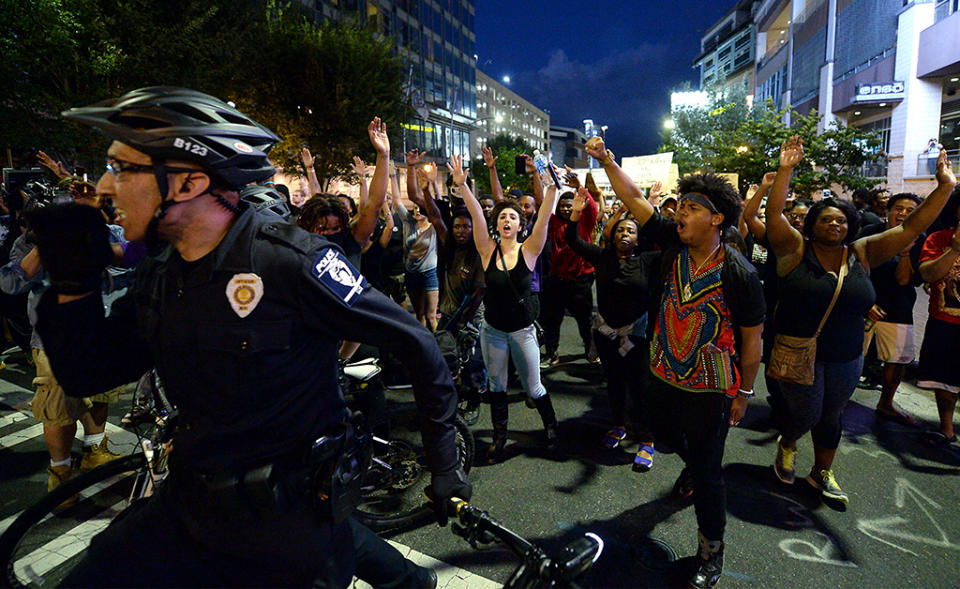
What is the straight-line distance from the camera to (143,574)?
1.47 m

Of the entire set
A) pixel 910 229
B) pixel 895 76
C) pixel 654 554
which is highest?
pixel 895 76

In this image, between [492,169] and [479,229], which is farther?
[492,169]

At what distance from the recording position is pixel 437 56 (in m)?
55.5

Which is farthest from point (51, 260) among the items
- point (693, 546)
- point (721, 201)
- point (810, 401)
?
point (810, 401)

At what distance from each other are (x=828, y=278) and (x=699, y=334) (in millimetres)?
1228

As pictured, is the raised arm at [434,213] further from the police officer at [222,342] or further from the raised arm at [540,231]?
the police officer at [222,342]

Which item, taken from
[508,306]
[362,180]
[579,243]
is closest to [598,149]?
[508,306]

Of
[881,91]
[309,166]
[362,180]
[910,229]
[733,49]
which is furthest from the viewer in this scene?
[733,49]

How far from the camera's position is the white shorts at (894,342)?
4871 millimetres

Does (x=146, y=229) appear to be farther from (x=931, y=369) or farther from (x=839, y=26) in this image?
(x=839, y=26)

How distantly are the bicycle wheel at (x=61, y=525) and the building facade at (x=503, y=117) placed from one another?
6248 centimetres

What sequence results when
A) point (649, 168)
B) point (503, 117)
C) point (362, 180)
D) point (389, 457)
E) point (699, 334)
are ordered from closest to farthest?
point (699, 334), point (389, 457), point (362, 180), point (649, 168), point (503, 117)

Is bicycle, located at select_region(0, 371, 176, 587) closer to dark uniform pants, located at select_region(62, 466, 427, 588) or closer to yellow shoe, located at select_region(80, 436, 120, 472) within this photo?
dark uniform pants, located at select_region(62, 466, 427, 588)

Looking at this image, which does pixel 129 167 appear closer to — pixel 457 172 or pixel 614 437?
Result: pixel 457 172
